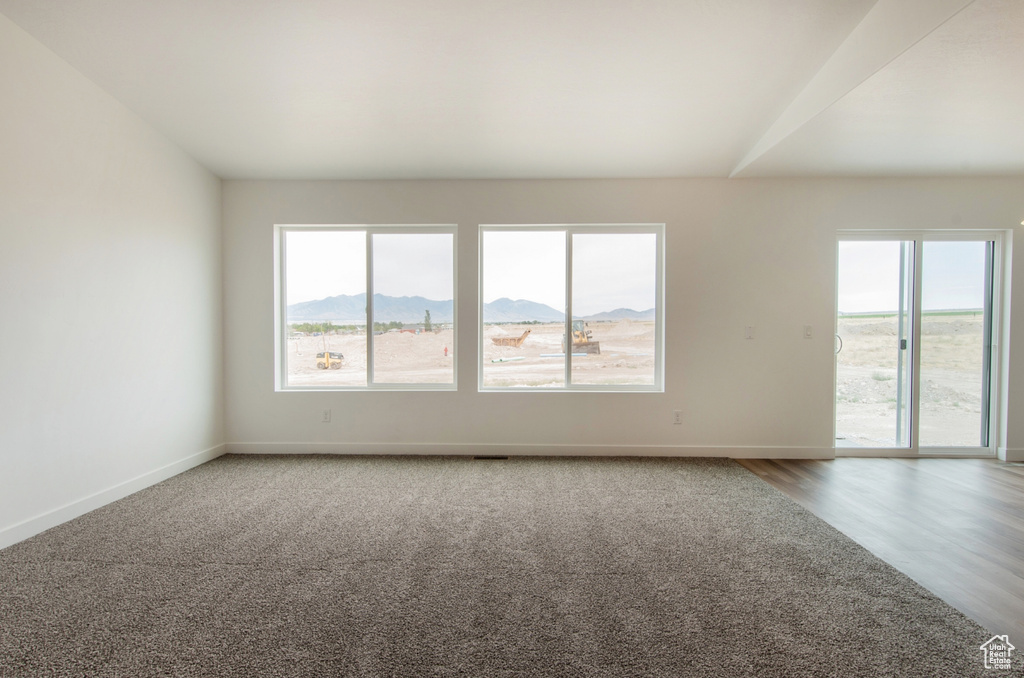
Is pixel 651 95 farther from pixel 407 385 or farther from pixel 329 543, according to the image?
pixel 329 543

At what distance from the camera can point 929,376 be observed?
407cm

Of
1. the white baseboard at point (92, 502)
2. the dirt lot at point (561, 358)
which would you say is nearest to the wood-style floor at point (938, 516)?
the dirt lot at point (561, 358)

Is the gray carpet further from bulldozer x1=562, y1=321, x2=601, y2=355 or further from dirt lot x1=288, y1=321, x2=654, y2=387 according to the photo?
bulldozer x1=562, y1=321, x2=601, y2=355

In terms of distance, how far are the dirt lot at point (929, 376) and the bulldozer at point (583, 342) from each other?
91.4 inches

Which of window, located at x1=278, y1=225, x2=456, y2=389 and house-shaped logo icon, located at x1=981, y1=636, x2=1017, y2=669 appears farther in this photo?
window, located at x1=278, y1=225, x2=456, y2=389

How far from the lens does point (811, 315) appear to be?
4.02 m

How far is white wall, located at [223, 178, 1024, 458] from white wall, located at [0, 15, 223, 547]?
0.52m

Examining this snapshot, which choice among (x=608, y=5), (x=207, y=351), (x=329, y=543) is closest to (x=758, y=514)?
(x=329, y=543)

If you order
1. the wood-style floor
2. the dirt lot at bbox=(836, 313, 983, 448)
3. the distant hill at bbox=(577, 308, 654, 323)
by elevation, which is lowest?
the wood-style floor

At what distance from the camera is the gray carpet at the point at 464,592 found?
1532mm

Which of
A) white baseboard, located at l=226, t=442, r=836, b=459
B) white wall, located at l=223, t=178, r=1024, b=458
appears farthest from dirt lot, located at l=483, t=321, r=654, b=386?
white baseboard, located at l=226, t=442, r=836, b=459

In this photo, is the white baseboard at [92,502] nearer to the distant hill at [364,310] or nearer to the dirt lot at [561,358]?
the distant hill at [364,310]

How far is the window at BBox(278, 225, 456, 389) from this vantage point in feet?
14.0

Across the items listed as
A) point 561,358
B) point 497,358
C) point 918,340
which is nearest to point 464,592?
point 497,358
